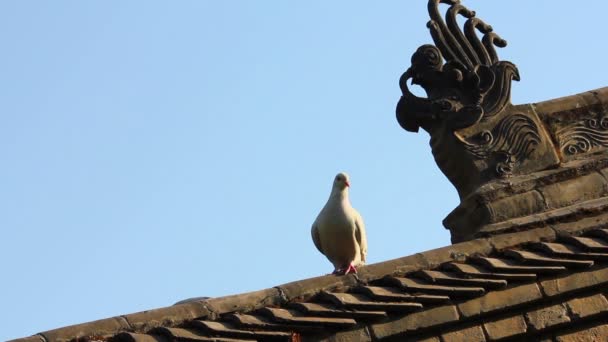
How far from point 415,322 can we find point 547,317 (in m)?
0.94

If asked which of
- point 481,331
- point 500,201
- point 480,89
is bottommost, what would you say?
point 481,331

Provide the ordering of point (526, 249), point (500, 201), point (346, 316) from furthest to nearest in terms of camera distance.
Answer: point (500, 201)
point (526, 249)
point (346, 316)

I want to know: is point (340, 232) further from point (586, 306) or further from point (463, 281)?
point (586, 306)

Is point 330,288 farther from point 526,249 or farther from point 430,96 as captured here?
point 430,96

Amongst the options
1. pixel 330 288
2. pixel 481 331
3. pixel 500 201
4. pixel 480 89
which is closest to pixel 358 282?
pixel 330 288

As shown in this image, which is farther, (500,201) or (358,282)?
(500,201)

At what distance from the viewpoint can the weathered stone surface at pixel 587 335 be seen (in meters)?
10.5

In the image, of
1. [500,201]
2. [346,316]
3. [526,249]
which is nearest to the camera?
[346,316]

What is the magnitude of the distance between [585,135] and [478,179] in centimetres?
99

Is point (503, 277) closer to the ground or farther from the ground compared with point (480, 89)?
closer to the ground

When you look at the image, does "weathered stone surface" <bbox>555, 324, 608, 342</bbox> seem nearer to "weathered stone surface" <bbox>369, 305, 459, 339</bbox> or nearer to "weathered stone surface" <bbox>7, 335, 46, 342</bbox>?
"weathered stone surface" <bbox>369, 305, 459, 339</bbox>

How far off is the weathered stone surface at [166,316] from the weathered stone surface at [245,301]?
0.09 m

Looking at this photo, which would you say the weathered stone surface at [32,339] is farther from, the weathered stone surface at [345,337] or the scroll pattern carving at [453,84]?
the scroll pattern carving at [453,84]

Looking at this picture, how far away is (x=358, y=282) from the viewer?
10531mm
